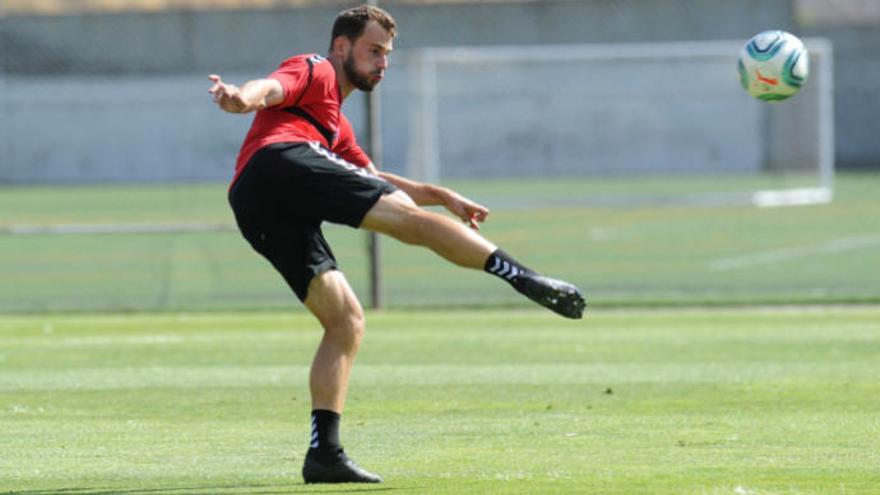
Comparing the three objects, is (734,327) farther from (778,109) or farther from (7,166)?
(7,166)

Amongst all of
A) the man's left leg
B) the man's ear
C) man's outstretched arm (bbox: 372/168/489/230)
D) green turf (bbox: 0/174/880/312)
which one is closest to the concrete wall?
green turf (bbox: 0/174/880/312)

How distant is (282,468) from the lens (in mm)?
7926

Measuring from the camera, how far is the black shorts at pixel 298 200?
24.1 ft

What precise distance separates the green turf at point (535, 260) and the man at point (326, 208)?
8.99 m

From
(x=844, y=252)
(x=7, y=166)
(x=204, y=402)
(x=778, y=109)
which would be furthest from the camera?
(x=7, y=166)

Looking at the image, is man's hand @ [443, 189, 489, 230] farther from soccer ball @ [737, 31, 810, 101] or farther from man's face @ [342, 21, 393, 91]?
soccer ball @ [737, 31, 810, 101]

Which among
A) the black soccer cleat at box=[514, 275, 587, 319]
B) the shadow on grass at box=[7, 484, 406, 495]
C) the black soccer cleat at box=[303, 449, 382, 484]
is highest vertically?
the black soccer cleat at box=[514, 275, 587, 319]

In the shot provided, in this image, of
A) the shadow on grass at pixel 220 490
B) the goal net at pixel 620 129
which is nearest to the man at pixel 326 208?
the shadow on grass at pixel 220 490

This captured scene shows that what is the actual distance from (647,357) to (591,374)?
1017 mm

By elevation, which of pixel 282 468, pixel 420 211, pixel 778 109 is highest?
pixel 778 109

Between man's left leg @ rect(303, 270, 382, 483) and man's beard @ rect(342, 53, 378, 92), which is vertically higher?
man's beard @ rect(342, 53, 378, 92)

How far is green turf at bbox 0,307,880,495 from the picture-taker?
7.61 m

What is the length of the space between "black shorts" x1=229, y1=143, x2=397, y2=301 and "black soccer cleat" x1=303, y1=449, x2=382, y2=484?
73cm

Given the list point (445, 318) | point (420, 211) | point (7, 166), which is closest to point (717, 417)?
point (420, 211)
